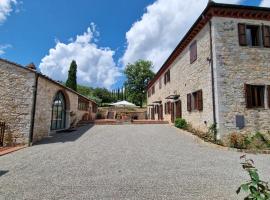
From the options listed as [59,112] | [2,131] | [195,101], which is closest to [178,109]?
[195,101]

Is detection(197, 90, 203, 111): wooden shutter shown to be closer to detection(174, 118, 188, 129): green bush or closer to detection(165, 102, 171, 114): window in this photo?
detection(174, 118, 188, 129): green bush

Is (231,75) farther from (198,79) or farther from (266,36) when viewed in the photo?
(266,36)

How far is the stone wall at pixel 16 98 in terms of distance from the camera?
31.5 feet

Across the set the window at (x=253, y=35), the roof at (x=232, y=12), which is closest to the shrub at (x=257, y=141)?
the window at (x=253, y=35)

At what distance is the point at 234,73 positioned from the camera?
10141mm

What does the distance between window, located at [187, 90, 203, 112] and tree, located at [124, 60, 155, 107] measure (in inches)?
1174

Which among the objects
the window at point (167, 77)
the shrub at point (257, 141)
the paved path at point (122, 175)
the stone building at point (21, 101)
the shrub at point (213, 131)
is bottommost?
the paved path at point (122, 175)

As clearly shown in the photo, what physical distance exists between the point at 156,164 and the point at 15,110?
8.04m

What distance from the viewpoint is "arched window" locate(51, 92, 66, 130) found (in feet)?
47.4

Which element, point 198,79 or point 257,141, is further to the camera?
point 198,79

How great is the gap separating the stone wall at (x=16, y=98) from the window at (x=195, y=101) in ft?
32.2

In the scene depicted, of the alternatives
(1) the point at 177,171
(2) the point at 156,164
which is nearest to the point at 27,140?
(2) the point at 156,164

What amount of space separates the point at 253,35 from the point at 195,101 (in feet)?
17.0

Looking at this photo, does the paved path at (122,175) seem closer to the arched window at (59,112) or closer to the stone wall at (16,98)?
the stone wall at (16,98)
